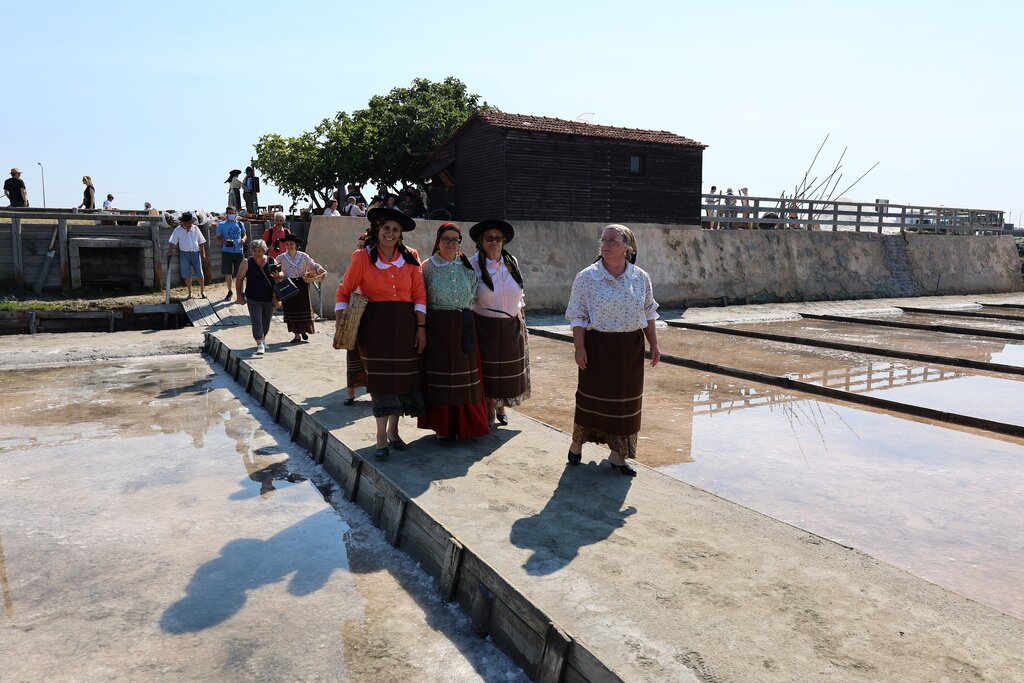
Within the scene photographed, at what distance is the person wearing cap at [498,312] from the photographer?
17.3 feet

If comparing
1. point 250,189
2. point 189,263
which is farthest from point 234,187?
point 189,263

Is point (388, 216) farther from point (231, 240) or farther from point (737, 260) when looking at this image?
point (737, 260)

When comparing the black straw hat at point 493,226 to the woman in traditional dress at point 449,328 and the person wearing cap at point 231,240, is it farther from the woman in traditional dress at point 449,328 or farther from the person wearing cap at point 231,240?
the person wearing cap at point 231,240

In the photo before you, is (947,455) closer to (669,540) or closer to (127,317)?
(669,540)

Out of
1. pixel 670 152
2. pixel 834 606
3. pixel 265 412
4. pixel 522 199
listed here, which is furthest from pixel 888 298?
pixel 834 606

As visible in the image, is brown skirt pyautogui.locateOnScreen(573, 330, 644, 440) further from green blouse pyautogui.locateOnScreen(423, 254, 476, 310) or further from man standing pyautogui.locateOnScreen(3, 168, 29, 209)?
man standing pyautogui.locateOnScreen(3, 168, 29, 209)

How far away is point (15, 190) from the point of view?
17.9 meters

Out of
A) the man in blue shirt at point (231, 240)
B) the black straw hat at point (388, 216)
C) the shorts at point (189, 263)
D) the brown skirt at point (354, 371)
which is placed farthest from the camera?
the shorts at point (189, 263)

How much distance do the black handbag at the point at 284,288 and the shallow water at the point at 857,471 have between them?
3965mm

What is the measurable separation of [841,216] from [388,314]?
22.6 m

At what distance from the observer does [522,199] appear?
21.5m

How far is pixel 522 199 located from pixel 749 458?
1673 cm

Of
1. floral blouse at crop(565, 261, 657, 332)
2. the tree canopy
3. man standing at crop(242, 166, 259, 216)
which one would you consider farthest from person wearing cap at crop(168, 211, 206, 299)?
the tree canopy

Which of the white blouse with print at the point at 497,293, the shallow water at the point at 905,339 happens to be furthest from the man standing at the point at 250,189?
the white blouse with print at the point at 497,293
